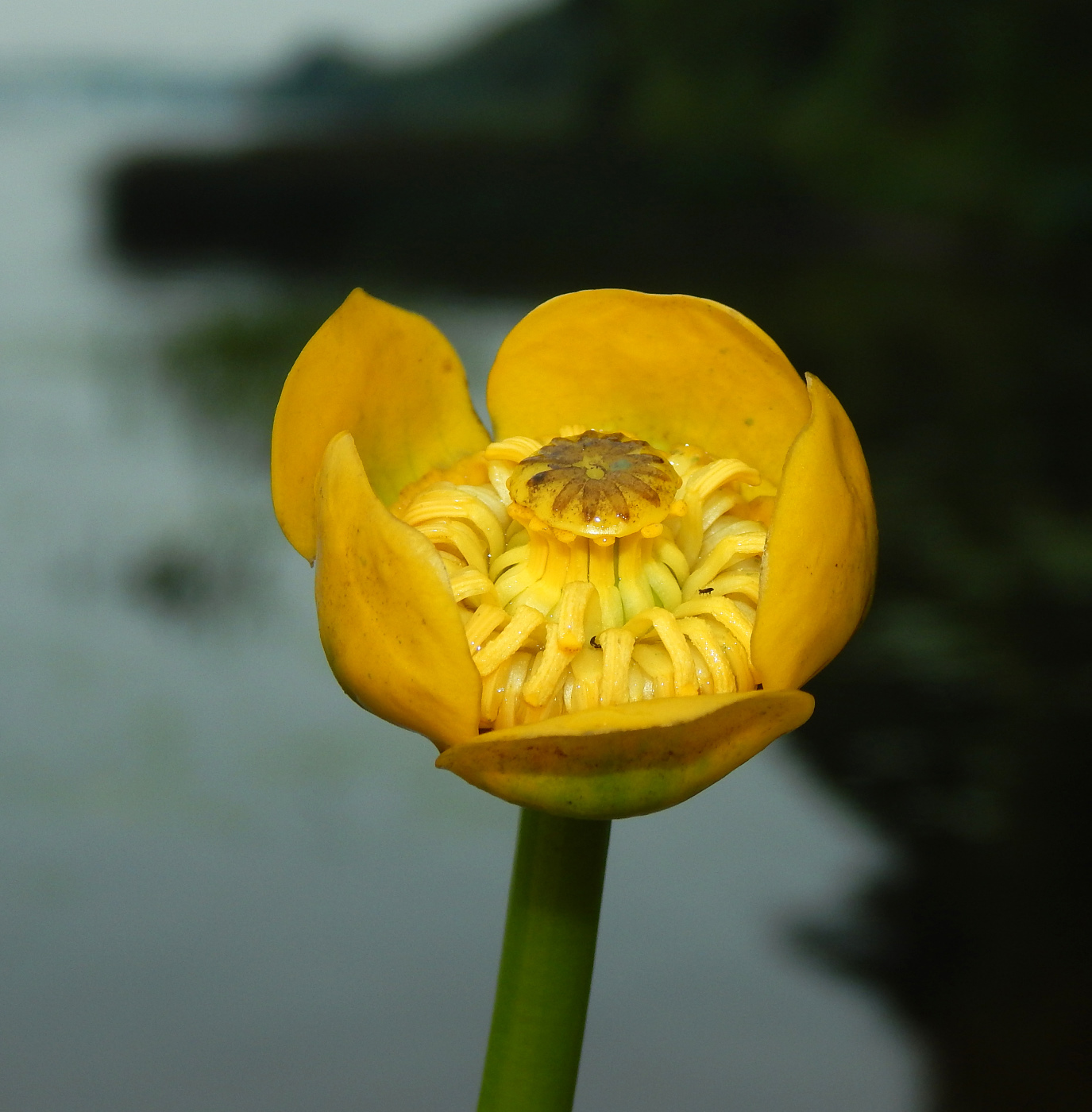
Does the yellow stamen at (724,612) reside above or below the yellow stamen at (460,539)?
below

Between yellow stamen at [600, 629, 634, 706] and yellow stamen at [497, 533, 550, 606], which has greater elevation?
yellow stamen at [497, 533, 550, 606]

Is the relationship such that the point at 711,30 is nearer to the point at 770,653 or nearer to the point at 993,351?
the point at 993,351

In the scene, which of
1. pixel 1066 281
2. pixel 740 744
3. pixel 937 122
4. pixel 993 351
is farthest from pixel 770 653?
pixel 937 122

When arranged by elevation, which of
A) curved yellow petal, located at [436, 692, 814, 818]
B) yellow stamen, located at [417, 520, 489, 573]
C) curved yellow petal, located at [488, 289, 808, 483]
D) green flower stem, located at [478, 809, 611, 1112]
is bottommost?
green flower stem, located at [478, 809, 611, 1112]

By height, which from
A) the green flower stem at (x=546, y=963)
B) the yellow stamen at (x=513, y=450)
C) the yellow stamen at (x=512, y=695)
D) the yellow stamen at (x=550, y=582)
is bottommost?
the green flower stem at (x=546, y=963)

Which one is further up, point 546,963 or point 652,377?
point 652,377
